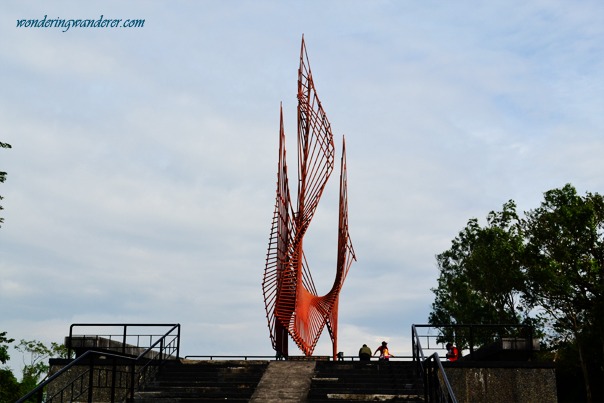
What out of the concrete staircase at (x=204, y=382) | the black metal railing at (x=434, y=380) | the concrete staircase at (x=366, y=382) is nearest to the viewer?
the black metal railing at (x=434, y=380)

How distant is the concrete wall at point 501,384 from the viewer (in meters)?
15.8

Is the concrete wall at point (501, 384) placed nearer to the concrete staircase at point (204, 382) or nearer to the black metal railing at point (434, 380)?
the black metal railing at point (434, 380)

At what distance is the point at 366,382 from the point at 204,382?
120 inches

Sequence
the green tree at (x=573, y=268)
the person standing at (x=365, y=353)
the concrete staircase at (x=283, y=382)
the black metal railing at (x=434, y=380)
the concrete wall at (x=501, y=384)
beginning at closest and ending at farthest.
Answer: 1. the black metal railing at (x=434, y=380)
2. the concrete staircase at (x=283, y=382)
3. the concrete wall at (x=501, y=384)
4. the person standing at (x=365, y=353)
5. the green tree at (x=573, y=268)

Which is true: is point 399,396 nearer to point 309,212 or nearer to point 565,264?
point 309,212

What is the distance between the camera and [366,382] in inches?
575

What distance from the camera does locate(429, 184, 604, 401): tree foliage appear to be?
3716cm

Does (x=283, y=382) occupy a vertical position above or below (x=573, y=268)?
below

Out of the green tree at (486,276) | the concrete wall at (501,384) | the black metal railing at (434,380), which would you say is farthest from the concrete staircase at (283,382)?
the green tree at (486,276)

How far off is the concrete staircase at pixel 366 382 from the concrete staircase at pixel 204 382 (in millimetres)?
1244

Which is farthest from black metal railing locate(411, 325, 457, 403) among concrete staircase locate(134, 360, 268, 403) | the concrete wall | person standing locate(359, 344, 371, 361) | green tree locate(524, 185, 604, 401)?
green tree locate(524, 185, 604, 401)

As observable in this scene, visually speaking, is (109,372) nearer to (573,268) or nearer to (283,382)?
(283,382)

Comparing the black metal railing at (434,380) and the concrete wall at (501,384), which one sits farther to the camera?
the concrete wall at (501,384)

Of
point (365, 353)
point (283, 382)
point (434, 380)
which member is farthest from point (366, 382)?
point (365, 353)
